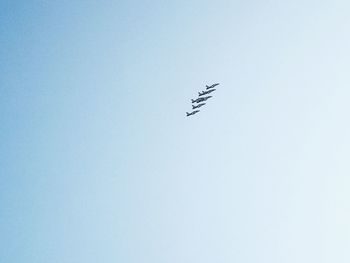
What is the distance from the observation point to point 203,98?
73.1 metres

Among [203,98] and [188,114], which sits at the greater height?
[203,98]

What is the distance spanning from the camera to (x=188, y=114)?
235ft

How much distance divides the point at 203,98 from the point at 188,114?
29.9ft
